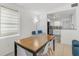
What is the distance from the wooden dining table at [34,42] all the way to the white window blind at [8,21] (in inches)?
6.5

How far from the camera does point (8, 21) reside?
116cm

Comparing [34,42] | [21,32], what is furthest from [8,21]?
[34,42]

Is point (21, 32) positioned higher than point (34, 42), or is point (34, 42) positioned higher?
point (21, 32)

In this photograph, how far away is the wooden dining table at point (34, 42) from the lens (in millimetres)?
1159

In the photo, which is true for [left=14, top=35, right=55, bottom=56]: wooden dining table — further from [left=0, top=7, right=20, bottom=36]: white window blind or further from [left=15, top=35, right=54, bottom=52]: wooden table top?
[left=0, top=7, right=20, bottom=36]: white window blind

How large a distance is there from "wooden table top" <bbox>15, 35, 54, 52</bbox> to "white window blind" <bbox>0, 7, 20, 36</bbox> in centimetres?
17

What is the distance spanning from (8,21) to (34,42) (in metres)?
0.50

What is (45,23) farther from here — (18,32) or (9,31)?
(9,31)

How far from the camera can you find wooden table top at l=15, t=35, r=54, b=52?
1197 mm

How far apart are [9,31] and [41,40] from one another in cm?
51

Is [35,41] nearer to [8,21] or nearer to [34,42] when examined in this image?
[34,42]

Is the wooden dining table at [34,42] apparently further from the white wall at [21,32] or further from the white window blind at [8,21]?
the white window blind at [8,21]

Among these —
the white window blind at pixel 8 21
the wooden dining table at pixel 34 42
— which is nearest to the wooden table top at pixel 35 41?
the wooden dining table at pixel 34 42

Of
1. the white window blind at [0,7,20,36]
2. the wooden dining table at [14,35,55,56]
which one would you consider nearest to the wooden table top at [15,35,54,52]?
the wooden dining table at [14,35,55,56]
